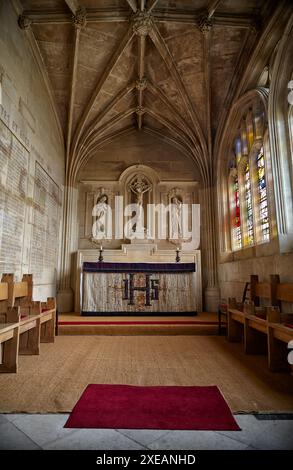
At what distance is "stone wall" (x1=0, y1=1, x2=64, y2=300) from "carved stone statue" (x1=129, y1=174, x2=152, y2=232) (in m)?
2.42

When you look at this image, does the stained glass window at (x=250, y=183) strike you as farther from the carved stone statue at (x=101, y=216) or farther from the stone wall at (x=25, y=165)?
the stone wall at (x=25, y=165)

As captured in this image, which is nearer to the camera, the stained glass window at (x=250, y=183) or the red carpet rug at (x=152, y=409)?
the red carpet rug at (x=152, y=409)

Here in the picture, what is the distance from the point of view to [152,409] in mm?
2285

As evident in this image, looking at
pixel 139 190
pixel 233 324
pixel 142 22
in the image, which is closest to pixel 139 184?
pixel 139 190

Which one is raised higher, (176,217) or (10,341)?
(176,217)

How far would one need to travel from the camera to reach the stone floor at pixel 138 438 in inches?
70.2

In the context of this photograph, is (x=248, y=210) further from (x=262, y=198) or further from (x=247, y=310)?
(x=247, y=310)

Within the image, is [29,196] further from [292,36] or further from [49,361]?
[292,36]

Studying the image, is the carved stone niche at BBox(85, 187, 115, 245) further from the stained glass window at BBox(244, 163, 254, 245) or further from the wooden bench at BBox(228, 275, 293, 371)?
the wooden bench at BBox(228, 275, 293, 371)

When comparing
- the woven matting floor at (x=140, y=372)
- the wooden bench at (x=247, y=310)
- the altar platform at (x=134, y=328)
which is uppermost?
the wooden bench at (x=247, y=310)

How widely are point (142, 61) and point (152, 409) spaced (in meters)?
7.33

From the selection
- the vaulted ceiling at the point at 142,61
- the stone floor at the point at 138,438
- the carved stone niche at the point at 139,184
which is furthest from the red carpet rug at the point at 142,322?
the vaulted ceiling at the point at 142,61

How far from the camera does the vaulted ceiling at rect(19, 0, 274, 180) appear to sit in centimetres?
562

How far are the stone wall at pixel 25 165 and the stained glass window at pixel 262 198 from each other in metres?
4.71
